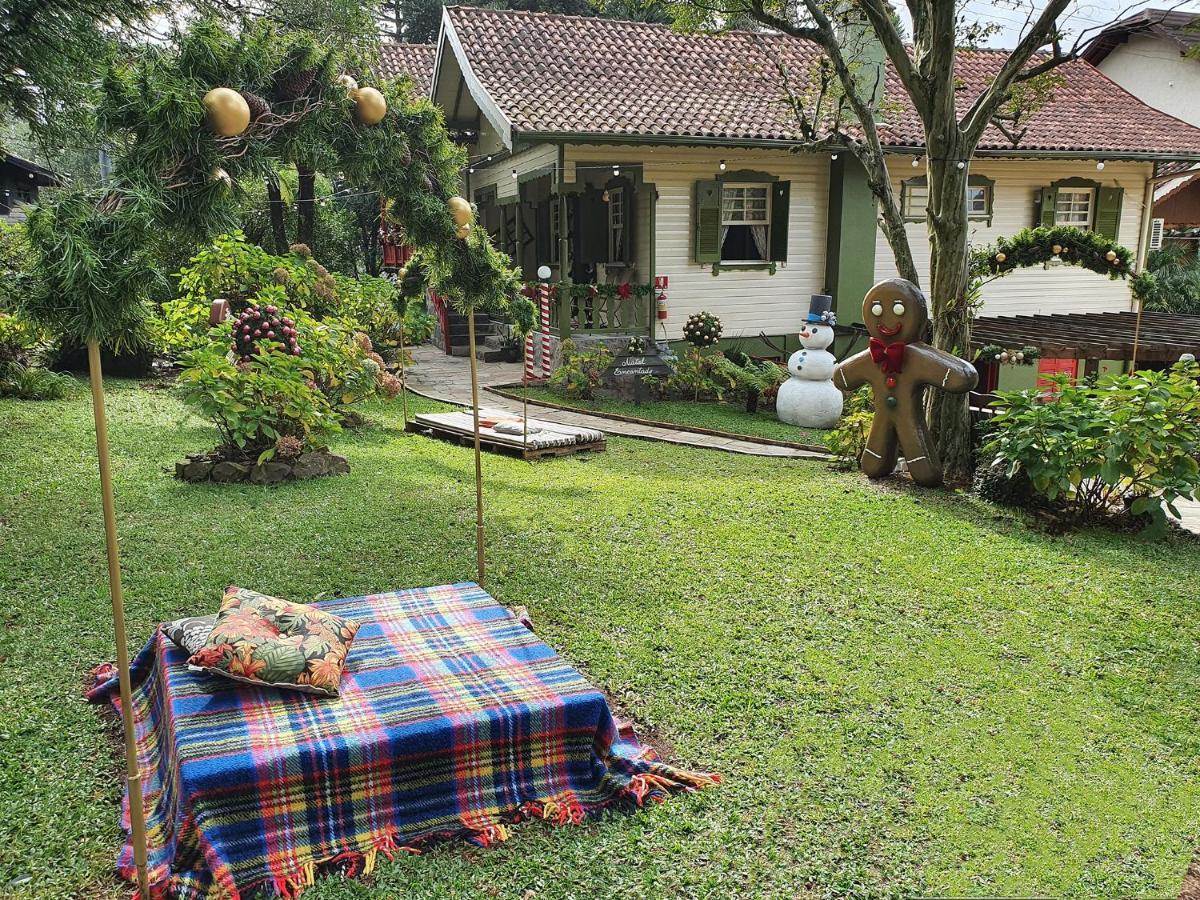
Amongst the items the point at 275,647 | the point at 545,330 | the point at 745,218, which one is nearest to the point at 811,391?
the point at 545,330

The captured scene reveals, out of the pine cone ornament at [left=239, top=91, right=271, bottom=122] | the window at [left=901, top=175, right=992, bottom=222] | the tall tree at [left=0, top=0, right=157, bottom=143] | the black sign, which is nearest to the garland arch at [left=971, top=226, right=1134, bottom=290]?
the black sign

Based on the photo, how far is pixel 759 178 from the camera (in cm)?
1566

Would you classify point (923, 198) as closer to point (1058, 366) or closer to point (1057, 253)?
point (1058, 366)

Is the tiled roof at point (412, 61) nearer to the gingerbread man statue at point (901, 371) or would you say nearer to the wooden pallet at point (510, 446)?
the wooden pallet at point (510, 446)

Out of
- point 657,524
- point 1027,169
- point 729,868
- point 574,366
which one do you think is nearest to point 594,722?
point 729,868

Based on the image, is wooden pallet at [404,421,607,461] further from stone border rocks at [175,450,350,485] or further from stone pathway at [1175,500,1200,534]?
stone pathway at [1175,500,1200,534]

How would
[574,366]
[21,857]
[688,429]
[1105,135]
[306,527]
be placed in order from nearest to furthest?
[21,857], [306,527], [688,429], [574,366], [1105,135]

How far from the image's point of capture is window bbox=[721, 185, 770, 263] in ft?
52.1

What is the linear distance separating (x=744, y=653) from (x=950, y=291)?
17.6ft

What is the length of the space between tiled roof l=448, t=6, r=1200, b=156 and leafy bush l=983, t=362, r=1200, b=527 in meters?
7.20

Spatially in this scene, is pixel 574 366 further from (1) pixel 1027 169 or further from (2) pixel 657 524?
(1) pixel 1027 169

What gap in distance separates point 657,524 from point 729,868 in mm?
4344

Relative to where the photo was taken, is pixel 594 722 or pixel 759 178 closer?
pixel 594 722

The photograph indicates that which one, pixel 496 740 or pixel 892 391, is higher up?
pixel 892 391
